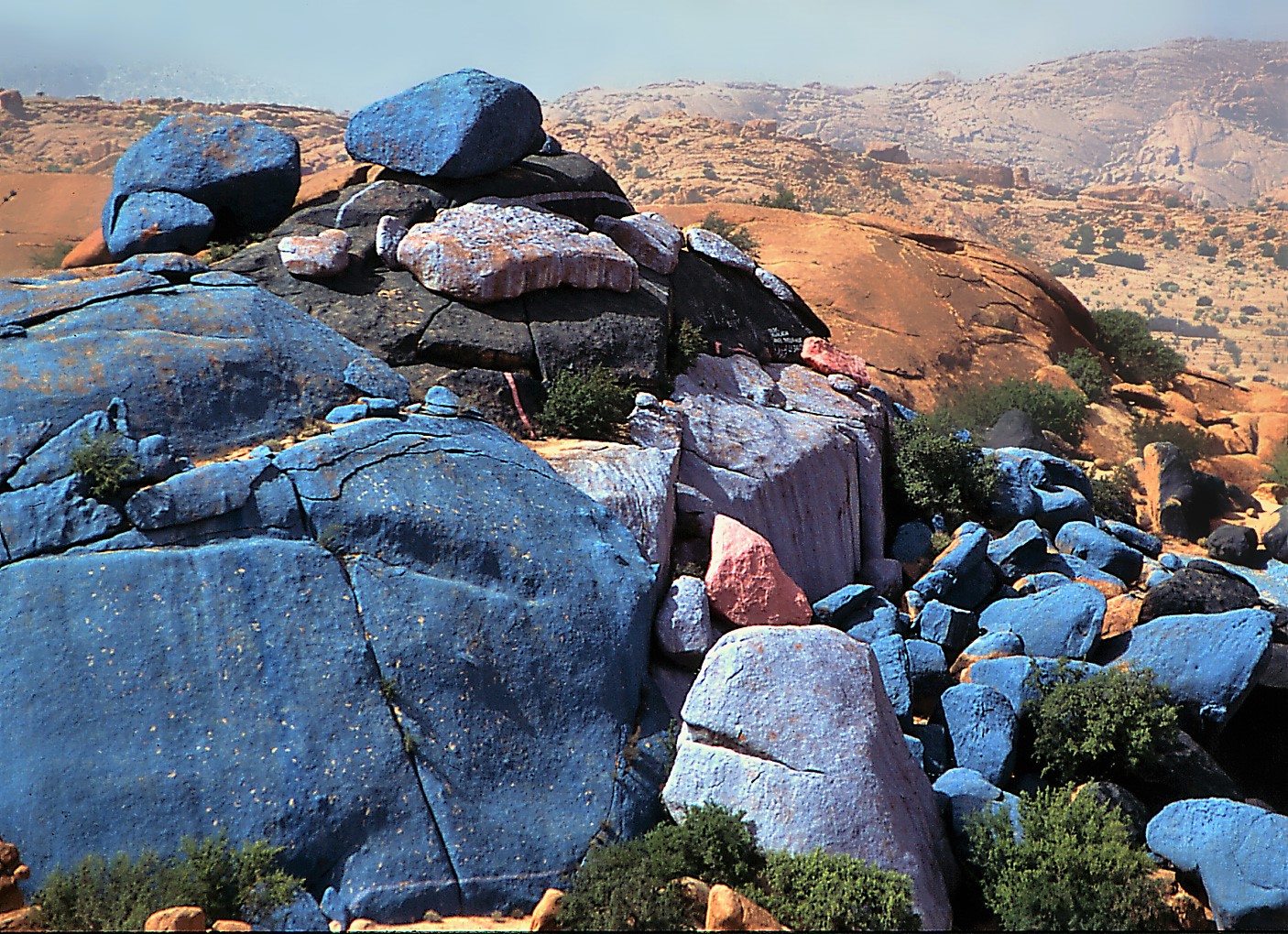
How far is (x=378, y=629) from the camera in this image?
5348mm

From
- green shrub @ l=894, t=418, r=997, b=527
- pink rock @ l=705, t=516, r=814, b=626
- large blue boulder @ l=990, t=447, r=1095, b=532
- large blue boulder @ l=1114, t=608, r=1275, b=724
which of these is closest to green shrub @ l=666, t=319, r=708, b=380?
pink rock @ l=705, t=516, r=814, b=626

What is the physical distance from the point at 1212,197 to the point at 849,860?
71.5 m

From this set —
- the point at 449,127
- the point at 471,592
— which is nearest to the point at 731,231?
the point at 449,127

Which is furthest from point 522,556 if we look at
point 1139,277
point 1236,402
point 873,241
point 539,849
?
point 1139,277

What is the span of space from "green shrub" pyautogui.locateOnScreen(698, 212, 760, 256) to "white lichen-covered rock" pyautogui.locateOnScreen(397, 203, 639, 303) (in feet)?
36.5

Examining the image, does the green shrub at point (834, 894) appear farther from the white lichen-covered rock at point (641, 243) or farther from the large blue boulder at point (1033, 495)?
the white lichen-covered rock at point (641, 243)

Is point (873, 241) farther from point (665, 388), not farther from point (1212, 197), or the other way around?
point (1212, 197)

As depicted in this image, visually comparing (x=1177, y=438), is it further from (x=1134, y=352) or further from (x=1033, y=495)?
(x=1033, y=495)

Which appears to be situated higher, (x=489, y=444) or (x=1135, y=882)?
(x=489, y=444)

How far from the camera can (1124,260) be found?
37.7m

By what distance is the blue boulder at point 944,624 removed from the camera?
293 inches

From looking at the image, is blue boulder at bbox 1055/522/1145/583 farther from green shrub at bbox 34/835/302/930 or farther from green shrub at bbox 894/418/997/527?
green shrub at bbox 34/835/302/930

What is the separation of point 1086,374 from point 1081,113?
75.1 m

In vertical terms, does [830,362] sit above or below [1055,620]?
above
